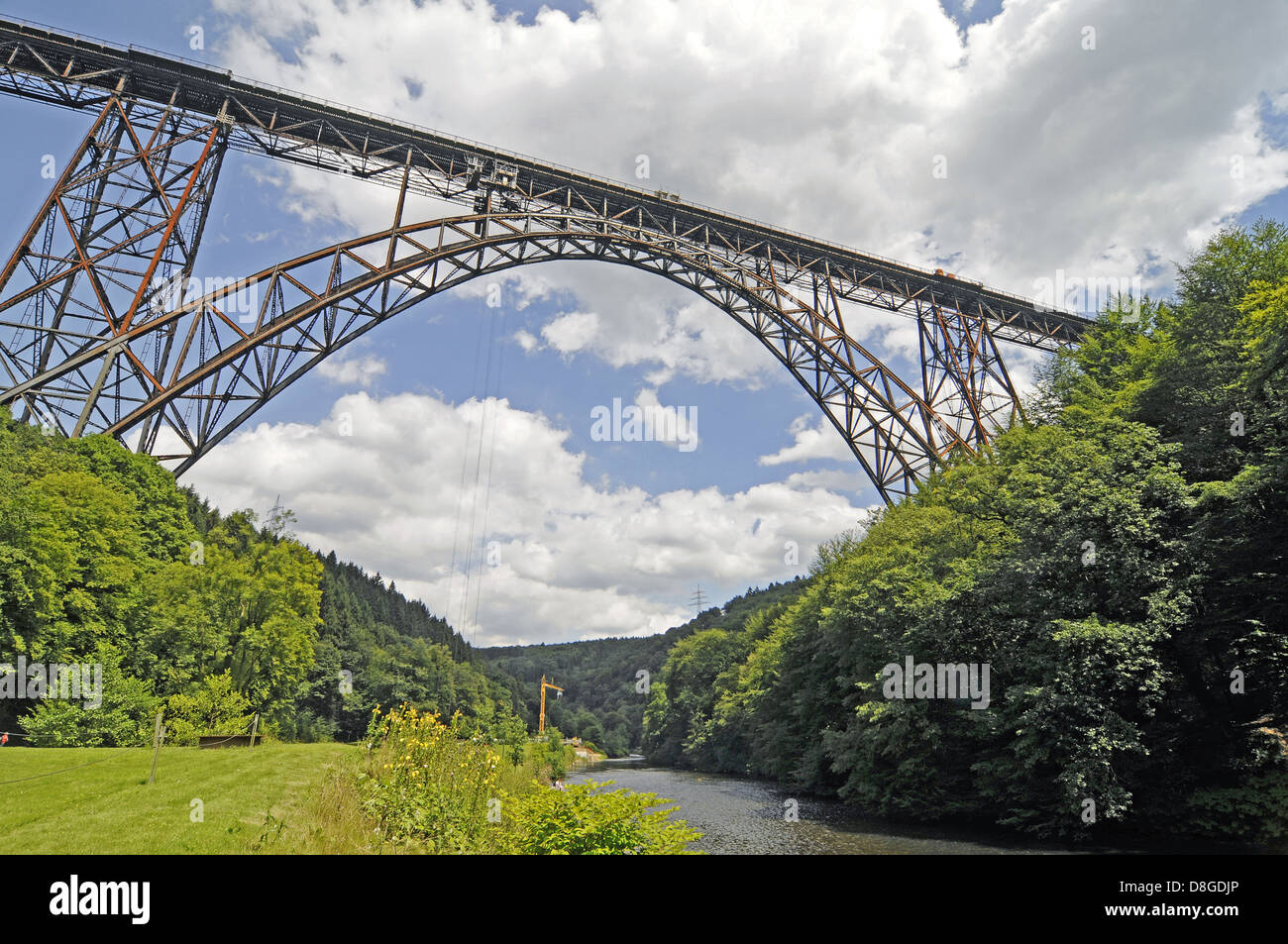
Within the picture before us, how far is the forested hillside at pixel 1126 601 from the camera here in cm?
1645

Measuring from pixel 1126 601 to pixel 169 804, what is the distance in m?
20.5

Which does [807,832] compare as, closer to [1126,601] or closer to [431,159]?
[1126,601]

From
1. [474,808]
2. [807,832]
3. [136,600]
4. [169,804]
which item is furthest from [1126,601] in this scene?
[136,600]

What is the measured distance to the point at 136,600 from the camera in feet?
88.2

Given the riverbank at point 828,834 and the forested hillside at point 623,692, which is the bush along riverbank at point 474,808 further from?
the forested hillside at point 623,692

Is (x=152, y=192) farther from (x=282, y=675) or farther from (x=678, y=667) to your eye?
(x=678, y=667)

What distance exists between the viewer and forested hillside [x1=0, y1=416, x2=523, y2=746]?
22.7 metres

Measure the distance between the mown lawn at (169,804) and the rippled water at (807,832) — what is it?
6599 millimetres

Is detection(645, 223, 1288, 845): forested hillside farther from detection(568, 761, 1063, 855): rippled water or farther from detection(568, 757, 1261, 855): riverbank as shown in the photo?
detection(568, 761, 1063, 855): rippled water

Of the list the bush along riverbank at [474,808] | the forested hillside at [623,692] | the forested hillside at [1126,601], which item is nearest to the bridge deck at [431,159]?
the forested hillside at [1126,601]

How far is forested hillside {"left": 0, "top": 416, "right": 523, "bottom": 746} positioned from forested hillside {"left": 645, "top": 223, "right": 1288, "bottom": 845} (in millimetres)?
18844

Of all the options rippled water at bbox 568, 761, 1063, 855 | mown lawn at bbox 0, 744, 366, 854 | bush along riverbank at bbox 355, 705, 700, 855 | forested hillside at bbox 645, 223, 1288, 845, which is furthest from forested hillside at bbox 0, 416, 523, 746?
forested hillside at bbox 645, 223, 1288, 845

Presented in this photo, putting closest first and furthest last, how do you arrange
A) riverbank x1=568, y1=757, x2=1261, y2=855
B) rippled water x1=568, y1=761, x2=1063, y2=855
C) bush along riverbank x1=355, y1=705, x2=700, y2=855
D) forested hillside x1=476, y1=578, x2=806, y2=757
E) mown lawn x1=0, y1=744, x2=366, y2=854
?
bush along riverbank x1=355, y1=705, x2=700, y2=855 < mown lawn x1=0, y1=744, x2=366, y2=854 < riverbank x1=568, y1=757, x2=1261, y2=855 < rippled water x1=568, y1=761, x2=1063, y2=855 < forested hillside x1=476, y1=578, x2=806, y2=757
